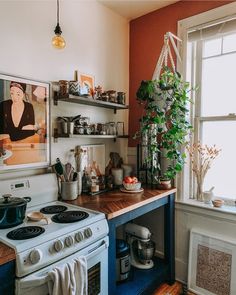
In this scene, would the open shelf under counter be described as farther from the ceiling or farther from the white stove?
the ceiling

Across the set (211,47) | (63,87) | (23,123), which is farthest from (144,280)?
(211,47)

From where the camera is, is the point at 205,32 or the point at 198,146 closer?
the point at 205,32

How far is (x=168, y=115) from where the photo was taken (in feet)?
6.85

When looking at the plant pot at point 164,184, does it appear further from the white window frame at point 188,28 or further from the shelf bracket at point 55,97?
the shelf bracket at point 55,97

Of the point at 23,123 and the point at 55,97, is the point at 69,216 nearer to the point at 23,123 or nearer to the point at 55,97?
the point at 23,123

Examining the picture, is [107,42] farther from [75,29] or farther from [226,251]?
[226,251]

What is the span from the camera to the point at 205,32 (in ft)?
6.88

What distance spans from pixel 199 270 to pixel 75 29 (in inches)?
97.1

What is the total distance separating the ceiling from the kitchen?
0.18ft

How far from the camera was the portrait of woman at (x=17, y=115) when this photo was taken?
63.6 inches

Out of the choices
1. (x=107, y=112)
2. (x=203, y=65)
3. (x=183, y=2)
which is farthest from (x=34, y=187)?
(x=183, y=2)

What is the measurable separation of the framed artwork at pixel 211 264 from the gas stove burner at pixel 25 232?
1.50 meters

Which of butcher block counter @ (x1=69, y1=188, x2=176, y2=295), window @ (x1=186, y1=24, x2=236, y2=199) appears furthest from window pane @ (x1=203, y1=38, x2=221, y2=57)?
butcher block counter @ (x1=69, y1=188, x2=176, y2=295)

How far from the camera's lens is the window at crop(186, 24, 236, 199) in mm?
2104
